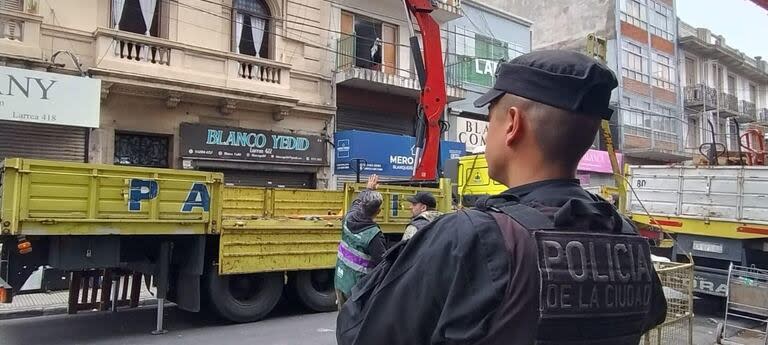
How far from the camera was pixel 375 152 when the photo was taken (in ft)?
55.3

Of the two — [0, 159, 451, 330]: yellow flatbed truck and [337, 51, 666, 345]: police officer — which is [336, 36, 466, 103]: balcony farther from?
[337, 51, 666, 345]: police officer

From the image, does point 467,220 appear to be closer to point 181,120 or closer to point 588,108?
point 588,108

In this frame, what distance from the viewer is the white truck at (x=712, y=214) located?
29.8ft

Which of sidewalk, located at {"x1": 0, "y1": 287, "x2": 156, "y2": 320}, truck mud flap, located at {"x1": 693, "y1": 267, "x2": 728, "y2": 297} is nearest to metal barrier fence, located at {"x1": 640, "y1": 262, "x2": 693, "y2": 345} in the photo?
truck mud flap, located at {"x1": 693, "y1": 267, "x2": 728, "y2": 297}

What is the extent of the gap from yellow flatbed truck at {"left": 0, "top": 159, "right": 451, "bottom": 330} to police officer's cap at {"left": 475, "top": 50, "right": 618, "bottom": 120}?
6705mm

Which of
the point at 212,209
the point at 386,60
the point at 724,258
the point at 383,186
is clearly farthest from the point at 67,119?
the point at 724,258

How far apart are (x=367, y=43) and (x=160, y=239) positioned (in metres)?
11.4

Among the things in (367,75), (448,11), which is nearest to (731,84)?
(448,11)

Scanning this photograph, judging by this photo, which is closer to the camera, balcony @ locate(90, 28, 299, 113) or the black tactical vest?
the black tactical vest

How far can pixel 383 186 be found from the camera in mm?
10344

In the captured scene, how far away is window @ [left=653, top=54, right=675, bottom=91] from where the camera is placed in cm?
3106

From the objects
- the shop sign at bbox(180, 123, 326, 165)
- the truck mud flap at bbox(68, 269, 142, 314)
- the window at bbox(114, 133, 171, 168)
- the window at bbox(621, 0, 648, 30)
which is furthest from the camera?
the window at bbox(621, 0, 648, 30)

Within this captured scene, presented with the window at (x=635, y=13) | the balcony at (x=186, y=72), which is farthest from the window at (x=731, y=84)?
the balcony at (x=186, y=72)

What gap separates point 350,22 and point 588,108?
55.1 ft
